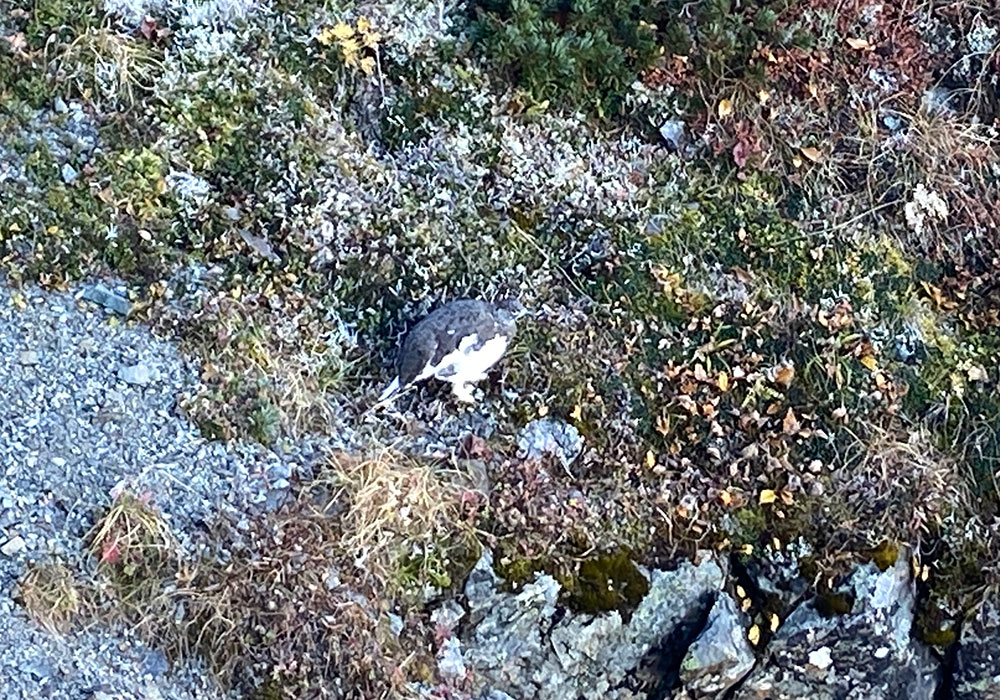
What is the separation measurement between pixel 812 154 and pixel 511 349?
223cm

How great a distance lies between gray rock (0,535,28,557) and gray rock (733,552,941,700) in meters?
3.49

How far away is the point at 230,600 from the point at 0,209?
2317mm

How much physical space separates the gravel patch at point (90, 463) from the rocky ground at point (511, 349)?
0.6 inches

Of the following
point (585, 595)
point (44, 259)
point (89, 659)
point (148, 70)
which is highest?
point (148, 70)

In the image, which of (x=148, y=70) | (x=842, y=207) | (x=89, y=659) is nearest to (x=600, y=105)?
(x=842, y=207)

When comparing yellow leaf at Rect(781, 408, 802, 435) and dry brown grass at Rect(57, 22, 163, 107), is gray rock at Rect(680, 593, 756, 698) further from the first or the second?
dry brown grass at Rect(57, 22, 163, 107)

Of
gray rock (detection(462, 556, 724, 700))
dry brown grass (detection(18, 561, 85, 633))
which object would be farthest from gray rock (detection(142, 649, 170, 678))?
gray rock (detection(462, 556, 724, 700))

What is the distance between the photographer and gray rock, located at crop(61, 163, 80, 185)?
577cm

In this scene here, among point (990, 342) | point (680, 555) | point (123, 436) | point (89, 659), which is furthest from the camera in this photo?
point (990, 342)

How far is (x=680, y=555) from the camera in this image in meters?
5.70

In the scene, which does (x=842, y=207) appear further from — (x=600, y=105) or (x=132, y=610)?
(x=132, y=610)

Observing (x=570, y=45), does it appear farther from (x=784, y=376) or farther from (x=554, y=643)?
(x=554, y=643)

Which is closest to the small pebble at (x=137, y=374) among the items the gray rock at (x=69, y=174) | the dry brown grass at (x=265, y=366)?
the dry brown grass at (x=265, y=366)

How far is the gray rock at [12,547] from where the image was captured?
4902 mm
